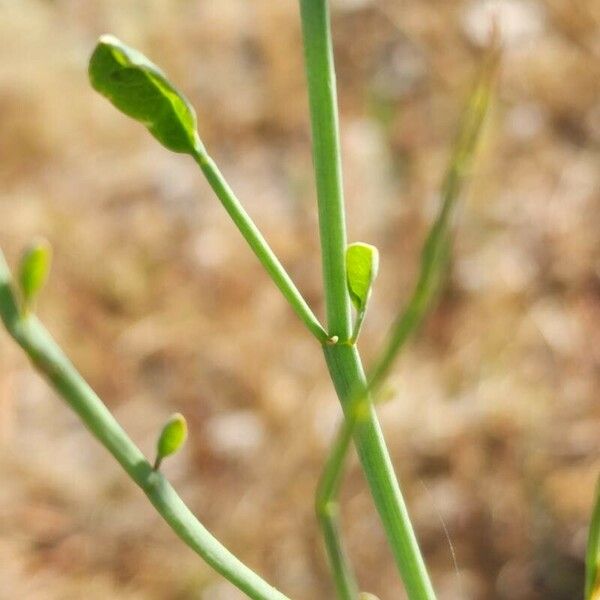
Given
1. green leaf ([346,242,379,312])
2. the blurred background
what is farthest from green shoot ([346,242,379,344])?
the blurred background

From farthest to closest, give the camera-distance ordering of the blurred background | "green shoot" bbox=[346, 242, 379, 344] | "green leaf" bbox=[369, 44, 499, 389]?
the blurred background
"green shoot" bbox=[346, 242, 379, 344]
"green leaf" bbox=[369, 44, 499, 389]

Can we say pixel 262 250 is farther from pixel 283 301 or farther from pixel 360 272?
pixel 283 301

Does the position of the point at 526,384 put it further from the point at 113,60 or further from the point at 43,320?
the point at 113,60

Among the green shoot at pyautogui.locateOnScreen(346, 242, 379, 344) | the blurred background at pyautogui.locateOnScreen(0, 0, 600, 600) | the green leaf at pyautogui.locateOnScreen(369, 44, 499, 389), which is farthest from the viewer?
the blurred background at pyautogui.locateOnScreen(0, 0, 600, 600)

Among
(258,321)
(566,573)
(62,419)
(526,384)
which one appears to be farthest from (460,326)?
(62,419)

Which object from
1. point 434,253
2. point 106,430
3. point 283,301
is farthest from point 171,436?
point 283,301

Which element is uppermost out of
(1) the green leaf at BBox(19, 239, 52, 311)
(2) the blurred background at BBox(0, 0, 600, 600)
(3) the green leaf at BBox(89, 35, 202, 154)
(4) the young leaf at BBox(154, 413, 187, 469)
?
(2) the blurred background at BBox(0, 0, 600, 600)

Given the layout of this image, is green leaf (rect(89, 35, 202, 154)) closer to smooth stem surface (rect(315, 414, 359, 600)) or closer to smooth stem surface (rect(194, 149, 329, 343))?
smooth stem surface (rect(194, 149, 329, 343))
